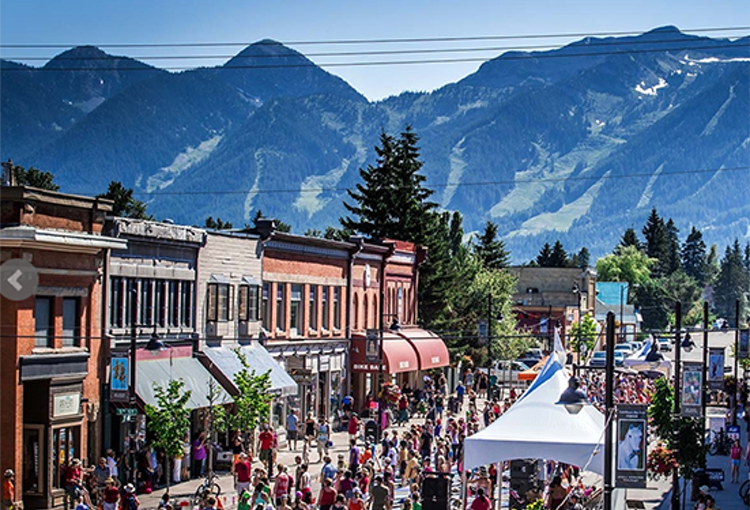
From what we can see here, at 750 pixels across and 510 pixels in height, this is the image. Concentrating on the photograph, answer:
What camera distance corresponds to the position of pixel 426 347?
64.2 meters

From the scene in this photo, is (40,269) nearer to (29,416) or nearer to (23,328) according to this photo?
(23,328)

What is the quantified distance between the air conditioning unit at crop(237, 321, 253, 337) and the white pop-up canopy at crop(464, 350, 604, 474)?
17718 millimetres

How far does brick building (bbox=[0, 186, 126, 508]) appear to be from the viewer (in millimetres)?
30500

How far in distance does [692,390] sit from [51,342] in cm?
1766

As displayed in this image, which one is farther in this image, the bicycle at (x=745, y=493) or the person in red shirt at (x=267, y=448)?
the person in red shirt at (x=267, y=448)

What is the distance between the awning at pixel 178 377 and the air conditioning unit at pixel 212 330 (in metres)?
1.59

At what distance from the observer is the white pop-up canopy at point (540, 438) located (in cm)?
2642

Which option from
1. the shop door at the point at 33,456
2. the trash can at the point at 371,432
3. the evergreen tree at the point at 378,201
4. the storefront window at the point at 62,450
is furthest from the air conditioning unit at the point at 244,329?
the evergreen tree at the point at 378,201

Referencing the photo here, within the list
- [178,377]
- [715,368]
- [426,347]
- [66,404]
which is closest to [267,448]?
[178,377]

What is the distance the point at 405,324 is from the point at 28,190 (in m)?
37.6

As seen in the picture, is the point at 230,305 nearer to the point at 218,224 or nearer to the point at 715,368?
the point at 715,368

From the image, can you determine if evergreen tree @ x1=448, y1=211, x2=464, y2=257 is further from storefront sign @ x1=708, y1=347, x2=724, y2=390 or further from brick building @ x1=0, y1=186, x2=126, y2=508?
brick building @ x1=0, y1=186, x2=126, y2=508

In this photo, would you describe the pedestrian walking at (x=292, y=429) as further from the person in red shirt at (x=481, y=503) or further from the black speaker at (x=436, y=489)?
the person in red shirt at (x=481, y=503)

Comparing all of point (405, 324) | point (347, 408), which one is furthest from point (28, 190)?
point (405, 324)
